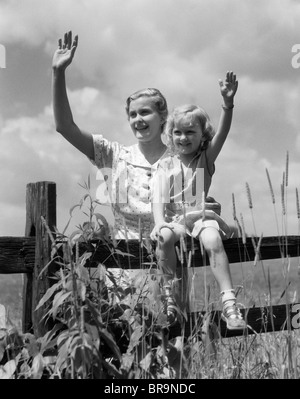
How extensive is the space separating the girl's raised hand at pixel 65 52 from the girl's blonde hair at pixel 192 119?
0.86 m

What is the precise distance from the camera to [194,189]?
4.31m

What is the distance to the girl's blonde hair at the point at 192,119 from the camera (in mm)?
4371

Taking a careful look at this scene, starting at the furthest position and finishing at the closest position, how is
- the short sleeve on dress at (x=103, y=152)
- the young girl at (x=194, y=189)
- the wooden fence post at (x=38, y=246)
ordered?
the short sleeve on dress at (x=103, y=152)
the young girl at (x=194, y=189)
the wooden fence post at (x=38, y=246)

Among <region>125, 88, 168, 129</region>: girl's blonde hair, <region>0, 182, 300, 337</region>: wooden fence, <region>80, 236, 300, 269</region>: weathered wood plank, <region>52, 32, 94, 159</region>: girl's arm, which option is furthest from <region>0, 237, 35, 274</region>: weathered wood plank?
<region>125, 88, 168, 129</region>: girl's blonde hair

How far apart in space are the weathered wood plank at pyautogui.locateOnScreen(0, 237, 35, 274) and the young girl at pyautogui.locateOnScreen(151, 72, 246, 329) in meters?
0.77

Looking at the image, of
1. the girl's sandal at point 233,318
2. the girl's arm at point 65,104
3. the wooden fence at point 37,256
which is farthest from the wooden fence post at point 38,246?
the girl's sandal at point 233,318

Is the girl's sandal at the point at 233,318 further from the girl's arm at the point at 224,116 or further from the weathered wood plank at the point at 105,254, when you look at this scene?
the girl's arm at the point at 224,116

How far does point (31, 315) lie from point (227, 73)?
2.25 meters

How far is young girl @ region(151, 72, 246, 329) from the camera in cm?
376

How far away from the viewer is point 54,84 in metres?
4.37

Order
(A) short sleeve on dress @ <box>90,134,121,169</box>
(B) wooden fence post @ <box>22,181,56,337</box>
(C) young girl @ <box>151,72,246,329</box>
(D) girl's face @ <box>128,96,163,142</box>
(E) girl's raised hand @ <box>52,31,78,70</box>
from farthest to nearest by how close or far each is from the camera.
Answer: (A) short sleeve on dress @ <box>90,134,121,169</box> → (D) girl's face @ <box>128,96,163,142</box> → (E) girl's raised hand @ <box>52,31,78,70</box> → (C) young girl @ <box>151,72,246,329</box> → (B) wooden fence post @ <box>22,181,56,337</box>

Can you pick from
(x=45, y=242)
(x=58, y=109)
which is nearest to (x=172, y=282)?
(x=45, y=242)

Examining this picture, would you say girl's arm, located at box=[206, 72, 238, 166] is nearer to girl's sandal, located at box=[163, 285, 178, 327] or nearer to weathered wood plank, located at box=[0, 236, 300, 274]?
weathered wood plank, located at box=[0, 236, 300, 274]

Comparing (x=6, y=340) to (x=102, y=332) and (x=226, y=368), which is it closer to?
(x=102, y=332)
